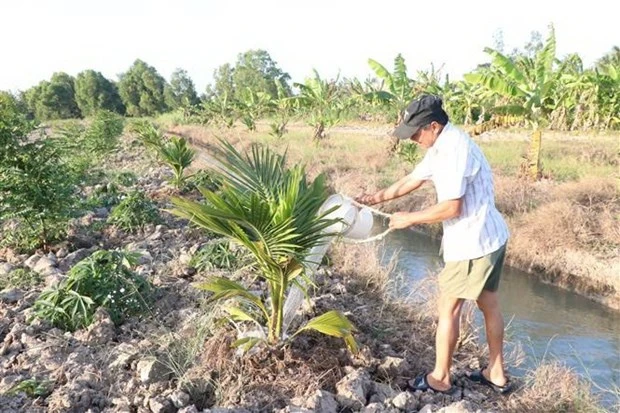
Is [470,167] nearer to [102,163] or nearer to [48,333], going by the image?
[48,333]

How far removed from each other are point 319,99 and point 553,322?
14.8 meters

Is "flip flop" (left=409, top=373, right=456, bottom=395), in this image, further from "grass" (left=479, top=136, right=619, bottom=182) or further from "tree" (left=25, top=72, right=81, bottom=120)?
"tree" (left=25, top=72, right=81, bottom=120)

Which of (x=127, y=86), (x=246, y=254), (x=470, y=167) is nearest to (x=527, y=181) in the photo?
(x=246, y=254)

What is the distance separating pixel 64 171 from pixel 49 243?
750 mm

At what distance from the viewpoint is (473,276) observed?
118 inches

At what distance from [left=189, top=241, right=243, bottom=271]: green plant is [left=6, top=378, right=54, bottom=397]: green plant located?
1848 millimetres

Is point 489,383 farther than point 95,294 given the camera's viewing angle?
No

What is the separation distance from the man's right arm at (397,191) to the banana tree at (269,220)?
389 mm

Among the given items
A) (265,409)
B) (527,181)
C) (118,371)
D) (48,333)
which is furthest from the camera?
(527,181)

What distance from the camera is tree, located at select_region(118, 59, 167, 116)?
4425 cm

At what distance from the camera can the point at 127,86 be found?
145 feet

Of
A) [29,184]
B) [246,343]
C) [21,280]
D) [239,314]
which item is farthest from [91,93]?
[246,343]

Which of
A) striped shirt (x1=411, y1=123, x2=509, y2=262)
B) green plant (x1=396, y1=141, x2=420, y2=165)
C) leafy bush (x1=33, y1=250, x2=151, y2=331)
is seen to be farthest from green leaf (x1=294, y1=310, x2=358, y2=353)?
green plant (x1=396, y1=141, x2=420, y2=165)

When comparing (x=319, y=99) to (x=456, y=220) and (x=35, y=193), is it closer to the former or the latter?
(x=35, y=193)
